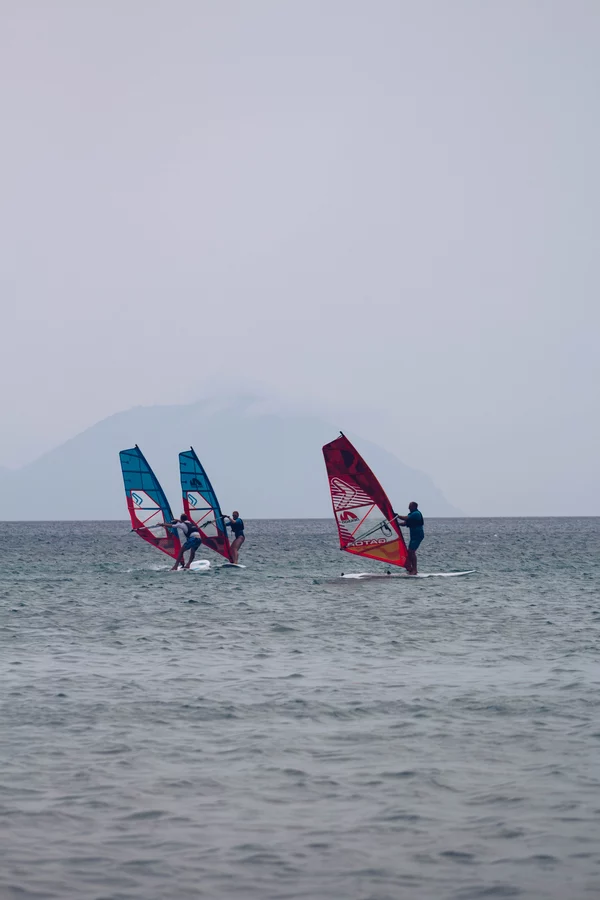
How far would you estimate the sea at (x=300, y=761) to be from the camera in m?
6.13

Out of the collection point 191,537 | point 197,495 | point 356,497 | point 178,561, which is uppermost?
point 197,495

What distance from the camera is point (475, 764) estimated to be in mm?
8492

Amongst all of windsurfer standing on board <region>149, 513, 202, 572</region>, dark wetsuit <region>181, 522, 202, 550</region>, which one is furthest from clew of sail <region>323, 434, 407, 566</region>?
dark wetsuit <region>181, 522, 202, 550</region>

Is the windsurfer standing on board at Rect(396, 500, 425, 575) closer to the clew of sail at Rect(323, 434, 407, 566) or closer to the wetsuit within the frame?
the clew of sail at Rect(323, 434, 407, 566)

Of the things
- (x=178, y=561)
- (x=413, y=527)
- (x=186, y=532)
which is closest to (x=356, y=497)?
(x=413, y=527)

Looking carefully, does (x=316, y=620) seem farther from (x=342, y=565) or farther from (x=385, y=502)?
(x=342, y=565)

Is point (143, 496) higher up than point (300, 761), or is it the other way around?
point (143, 496)

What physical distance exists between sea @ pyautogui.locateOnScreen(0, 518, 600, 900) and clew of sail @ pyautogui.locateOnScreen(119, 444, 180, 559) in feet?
46.6

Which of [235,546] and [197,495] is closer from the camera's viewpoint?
[197,495]

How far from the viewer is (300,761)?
28.2ft

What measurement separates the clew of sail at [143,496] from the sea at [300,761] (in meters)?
14.2

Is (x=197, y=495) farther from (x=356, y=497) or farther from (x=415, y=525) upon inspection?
(x=415, y=525)

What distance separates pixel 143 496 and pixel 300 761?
81.7 ft

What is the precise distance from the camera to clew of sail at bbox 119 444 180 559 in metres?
32.8
